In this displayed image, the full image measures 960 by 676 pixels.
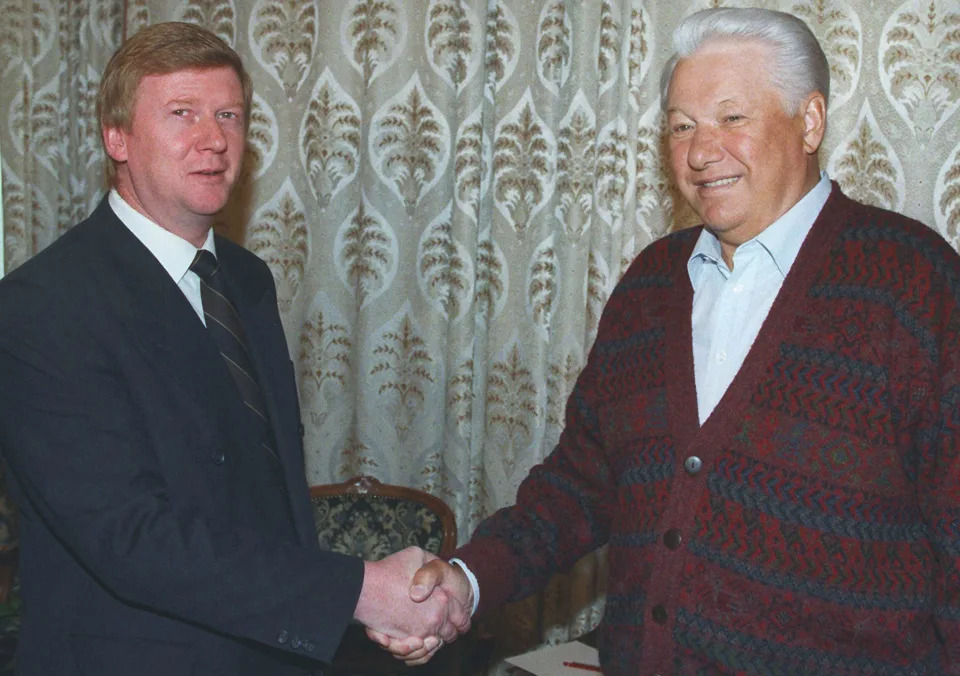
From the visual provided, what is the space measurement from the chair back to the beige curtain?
0.80 feet

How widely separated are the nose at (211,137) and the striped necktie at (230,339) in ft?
0.64

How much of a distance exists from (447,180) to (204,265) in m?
1.22

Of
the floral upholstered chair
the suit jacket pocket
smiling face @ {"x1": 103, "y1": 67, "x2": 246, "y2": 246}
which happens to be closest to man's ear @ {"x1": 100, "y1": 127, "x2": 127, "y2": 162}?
smiling face @ {"x1": 103, "y1": 67, "x2": 246, "y2": 246}

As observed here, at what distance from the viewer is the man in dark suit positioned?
166 cm

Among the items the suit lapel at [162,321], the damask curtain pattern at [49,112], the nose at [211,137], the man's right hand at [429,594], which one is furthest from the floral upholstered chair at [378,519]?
the damask curtain pattern at [49,112]

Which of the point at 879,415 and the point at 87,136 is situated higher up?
A: the point at 87,136

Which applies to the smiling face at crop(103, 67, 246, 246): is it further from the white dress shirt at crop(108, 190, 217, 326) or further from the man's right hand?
the man's right hand

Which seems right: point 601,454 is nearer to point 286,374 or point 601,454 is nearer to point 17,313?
point 286,374

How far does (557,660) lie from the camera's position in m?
2.13

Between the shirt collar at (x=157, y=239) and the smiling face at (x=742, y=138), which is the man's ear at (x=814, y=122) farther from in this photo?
the shirt collar at (x=157, y=239)

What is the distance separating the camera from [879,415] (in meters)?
1.57

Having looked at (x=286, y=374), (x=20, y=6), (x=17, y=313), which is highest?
(x=20, y=6)

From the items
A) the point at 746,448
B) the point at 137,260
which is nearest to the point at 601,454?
the point at 746,448

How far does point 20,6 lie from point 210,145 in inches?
70.9
